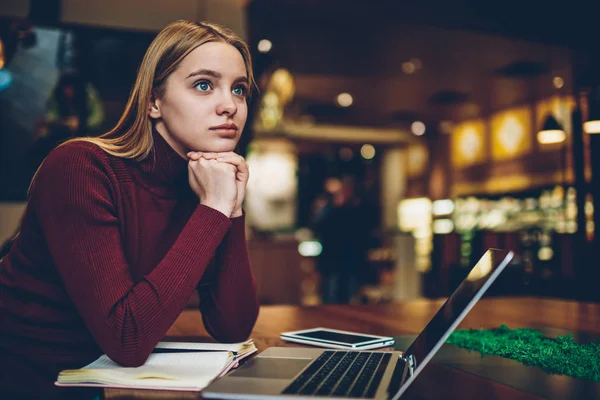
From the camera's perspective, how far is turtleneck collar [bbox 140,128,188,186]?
40.6 inches

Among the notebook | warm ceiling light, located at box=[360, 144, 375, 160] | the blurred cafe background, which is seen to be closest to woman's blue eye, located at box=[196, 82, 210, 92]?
the notebook

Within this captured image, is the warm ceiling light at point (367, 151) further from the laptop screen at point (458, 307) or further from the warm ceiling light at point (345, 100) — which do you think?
the laptop screen at point (458, 307)

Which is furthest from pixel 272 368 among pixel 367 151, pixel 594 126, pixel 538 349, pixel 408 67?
pixel 367 151

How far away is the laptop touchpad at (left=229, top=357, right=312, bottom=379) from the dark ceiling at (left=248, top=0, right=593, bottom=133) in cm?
335

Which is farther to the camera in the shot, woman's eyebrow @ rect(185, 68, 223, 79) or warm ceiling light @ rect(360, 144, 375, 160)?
warm ceiling light @ rect(360, 144, 375, 160)

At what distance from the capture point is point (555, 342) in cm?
101

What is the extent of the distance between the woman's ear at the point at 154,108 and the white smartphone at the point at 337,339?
52 centimetres

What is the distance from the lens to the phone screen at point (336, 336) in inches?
41.9

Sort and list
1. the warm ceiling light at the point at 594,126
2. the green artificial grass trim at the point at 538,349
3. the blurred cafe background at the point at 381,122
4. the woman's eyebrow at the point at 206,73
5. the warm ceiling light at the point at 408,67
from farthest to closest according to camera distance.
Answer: the warm ceiling light at the point at 408,67 < the blurred cafe background at the point at 381,122 < the warm ceiling light at the point at 594,126 < the woman's eyebrow at the point at 206,73 < the green artificial grass trim at the point at 538,349

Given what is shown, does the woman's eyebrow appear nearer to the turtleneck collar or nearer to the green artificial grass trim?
the turtleneck collar

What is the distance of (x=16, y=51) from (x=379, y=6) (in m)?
2.86

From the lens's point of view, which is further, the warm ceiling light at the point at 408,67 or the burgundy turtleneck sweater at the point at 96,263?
the warm ceiling light at the point at 408,67

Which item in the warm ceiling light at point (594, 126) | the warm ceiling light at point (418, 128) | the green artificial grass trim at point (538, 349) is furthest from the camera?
the warm ceiling light at point (418, 128)

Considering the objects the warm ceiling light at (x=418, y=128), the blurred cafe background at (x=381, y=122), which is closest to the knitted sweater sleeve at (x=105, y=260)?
the blurred cafe background at (x=381, y=122)
